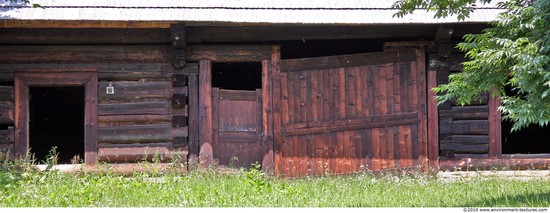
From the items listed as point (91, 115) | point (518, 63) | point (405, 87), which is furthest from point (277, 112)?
point (518, 63)

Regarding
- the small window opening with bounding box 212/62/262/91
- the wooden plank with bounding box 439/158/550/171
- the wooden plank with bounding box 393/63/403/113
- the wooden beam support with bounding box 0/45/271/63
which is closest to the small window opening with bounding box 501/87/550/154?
the wooden plank with bounding box 439/158/550/171

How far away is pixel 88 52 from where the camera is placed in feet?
38.3

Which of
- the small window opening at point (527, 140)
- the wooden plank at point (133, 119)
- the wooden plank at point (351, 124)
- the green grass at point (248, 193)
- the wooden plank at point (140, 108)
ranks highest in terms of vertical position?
the wooden plank at point (140, 108)

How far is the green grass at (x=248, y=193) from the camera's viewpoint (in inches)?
304

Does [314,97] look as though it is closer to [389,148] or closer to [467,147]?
[389,148]

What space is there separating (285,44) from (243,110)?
5.83 feet

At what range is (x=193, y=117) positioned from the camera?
38.7 ft

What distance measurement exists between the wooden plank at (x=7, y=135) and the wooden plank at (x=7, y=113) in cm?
12

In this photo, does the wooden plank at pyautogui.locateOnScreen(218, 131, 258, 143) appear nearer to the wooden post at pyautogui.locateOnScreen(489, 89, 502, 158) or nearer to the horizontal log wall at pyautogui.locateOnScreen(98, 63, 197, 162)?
the horizontal log wall at pyautogui.locateOnScreen(98, 63, 197, 162)

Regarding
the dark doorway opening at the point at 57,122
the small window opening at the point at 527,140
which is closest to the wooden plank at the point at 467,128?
the small window opening at the point at 527,140

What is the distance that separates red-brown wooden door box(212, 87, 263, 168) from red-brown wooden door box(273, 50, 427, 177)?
1.13ft

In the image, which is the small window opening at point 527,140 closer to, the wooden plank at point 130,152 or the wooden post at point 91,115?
the wooden plank at point 130,152

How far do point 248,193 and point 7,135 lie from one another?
4.86 m

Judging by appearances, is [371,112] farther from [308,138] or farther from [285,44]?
[285,44]
